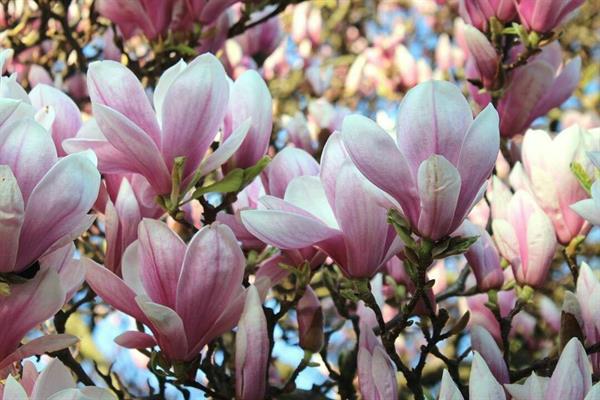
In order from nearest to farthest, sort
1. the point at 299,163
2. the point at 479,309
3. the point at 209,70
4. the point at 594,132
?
the point at 209,70
the point at 299,163
the point at 594,132
the point at 479,309

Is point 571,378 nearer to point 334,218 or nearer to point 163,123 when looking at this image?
point 334,218

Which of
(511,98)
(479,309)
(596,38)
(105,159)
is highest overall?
(105,159)

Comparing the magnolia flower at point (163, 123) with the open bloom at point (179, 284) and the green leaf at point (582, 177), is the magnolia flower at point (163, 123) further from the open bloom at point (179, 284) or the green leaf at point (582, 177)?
the green leaf at point (582, 177)

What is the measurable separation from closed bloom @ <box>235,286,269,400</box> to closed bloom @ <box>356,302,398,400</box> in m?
0.11

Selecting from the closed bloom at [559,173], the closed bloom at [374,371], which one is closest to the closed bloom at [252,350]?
the closed bloom at [374,371]

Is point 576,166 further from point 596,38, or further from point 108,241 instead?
point 596,38

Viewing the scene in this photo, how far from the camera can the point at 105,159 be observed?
98 cm

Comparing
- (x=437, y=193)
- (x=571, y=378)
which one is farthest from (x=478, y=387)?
(x=437, y=193)

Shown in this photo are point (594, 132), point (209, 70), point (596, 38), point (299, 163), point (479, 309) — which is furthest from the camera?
point (596, 38)

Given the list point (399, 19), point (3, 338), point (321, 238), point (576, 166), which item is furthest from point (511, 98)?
point (399, 19)

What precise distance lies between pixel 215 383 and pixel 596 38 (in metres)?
3.04

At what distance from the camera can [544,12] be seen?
137cm

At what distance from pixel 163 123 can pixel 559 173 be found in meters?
0.56

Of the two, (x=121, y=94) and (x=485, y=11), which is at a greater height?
(x=121, y=94)
